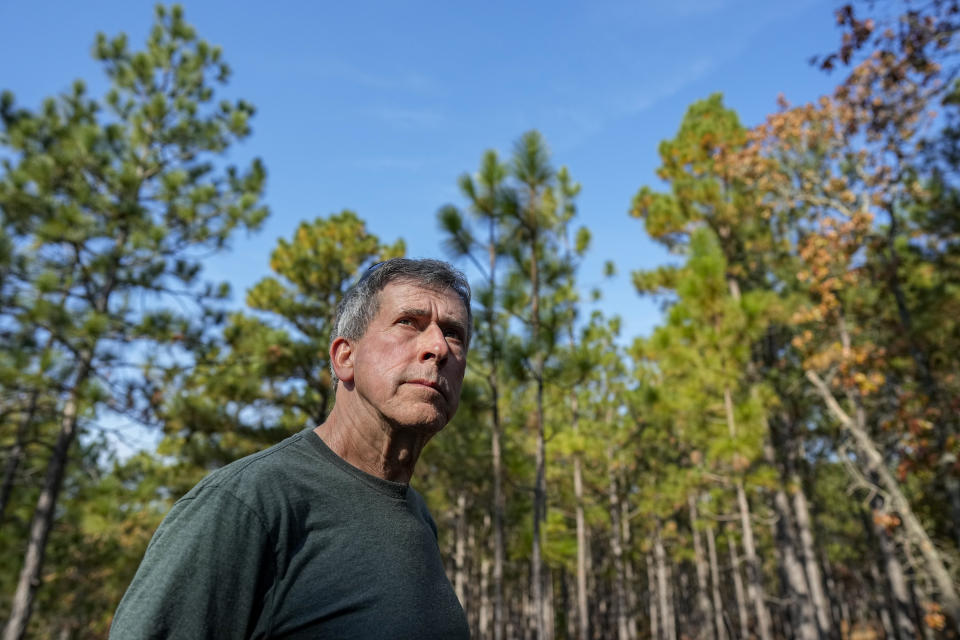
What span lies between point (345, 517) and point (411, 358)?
0.35m

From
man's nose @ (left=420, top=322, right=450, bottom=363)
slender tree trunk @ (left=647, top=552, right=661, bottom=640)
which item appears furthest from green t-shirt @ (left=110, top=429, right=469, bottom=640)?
slender tree trunk @ (left=647, top=552, right=661, bottom=640)

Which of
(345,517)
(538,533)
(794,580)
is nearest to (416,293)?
(345,517)

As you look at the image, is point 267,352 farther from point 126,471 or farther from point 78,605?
point 78,605

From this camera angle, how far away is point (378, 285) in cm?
139

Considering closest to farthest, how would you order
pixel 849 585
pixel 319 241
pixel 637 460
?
pixel 319 241
pixel 637 460
pixel 849 585

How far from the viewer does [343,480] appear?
1114 millimetres

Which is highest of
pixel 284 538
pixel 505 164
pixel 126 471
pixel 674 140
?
pixel 674 140

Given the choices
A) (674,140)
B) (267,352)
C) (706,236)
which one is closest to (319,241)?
(267,352)

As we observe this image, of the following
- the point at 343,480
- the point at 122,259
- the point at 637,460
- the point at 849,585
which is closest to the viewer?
the point at 343,480

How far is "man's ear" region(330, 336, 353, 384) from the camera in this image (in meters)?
1.33

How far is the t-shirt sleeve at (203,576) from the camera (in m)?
0.81

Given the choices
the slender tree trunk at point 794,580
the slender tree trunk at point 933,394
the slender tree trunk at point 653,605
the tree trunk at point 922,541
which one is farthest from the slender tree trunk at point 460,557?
the slender tree trunk at point 933,394

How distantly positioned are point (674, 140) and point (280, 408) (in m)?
12.4

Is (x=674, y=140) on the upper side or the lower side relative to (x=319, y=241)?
upper
